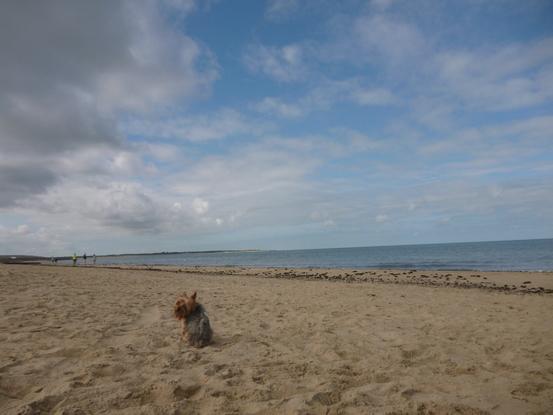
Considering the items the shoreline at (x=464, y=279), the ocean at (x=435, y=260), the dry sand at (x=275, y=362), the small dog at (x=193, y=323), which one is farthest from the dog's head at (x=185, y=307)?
the ocean at (x=435, y=260)

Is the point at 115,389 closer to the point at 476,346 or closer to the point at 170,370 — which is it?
the point at 170,370

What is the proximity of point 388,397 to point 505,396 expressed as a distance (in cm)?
135

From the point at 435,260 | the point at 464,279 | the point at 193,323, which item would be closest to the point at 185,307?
the point at 193,323

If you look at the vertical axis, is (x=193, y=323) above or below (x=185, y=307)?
below

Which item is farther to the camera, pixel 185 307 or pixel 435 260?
pixel 435 260

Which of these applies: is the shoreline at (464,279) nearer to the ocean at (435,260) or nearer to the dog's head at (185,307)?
the ocean at (435,260)

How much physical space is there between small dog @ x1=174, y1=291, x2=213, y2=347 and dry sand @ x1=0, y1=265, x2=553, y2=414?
0.19 meters

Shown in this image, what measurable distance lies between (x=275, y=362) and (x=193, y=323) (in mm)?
1636

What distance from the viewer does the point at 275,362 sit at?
16.5ft

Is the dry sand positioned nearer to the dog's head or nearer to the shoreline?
the dog's head

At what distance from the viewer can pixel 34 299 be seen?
30.5 ft

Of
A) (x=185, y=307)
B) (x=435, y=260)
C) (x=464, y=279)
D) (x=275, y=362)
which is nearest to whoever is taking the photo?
(x=275, y=362)

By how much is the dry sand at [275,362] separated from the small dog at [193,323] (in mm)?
192

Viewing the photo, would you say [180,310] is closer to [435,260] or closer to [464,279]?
[464,279]
